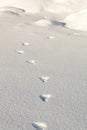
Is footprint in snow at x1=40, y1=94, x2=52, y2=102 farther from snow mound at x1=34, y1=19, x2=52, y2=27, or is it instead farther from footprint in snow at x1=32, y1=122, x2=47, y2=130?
snow mound at x1=34, y1=19, x2=52, y2=27

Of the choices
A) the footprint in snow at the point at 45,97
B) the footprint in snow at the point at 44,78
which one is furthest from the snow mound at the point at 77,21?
the footprint in snow at the point at 45,97

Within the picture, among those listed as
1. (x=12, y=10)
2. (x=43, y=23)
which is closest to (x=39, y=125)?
(x=43, y=23)

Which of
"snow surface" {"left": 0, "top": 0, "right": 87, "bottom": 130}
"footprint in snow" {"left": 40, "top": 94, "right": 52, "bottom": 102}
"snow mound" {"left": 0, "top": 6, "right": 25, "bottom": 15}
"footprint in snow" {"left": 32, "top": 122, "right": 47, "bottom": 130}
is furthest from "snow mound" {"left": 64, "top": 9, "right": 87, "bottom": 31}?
"footprint in snow" {"left": 32, "top": 122, "right": 47, "bottom": 130}

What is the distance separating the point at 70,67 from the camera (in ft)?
6.33

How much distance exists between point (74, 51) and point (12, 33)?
1.93 ft

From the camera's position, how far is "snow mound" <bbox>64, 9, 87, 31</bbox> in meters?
2.80

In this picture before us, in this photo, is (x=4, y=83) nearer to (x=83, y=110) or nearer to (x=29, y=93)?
(x=29, y=93)

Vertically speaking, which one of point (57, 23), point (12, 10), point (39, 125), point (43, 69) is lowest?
point (12, 10)

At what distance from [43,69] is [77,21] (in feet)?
3.68

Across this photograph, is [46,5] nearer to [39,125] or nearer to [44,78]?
[44,78]

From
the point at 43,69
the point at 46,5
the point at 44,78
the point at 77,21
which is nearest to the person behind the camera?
the point at 44,78

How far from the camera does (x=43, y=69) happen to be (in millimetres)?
1891

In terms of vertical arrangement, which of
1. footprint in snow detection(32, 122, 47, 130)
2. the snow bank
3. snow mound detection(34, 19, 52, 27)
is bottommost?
the snow bank

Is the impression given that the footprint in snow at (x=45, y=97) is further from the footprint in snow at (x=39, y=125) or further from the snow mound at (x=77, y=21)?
the snow mound at (x=77, y=21)
